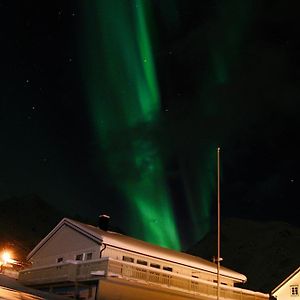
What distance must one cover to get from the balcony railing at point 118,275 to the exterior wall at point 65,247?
2513 mm

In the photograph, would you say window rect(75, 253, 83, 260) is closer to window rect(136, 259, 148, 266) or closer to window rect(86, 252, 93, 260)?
window rect(86, 252, 93, 260)

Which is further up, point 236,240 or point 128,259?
point 236,240

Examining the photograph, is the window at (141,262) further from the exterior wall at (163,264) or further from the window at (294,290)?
the window at (294,290)

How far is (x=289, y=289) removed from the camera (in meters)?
48.2

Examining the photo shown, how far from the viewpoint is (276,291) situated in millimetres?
47562

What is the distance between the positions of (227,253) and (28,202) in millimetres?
67825

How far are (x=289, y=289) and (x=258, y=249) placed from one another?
9776 cm

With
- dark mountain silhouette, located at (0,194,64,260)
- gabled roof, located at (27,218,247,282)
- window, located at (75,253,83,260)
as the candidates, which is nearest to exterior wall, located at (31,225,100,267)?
window, located at (75,253,83,260)

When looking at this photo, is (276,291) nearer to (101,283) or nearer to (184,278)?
(184,278)

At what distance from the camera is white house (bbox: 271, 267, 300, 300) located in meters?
47.7

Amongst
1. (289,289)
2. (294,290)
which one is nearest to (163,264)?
(289,289)

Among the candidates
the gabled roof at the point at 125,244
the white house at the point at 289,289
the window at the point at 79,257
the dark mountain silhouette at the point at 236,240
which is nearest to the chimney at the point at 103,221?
the gabled roof at the point at 125,244

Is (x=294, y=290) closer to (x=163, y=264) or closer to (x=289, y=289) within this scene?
(x=289, y=289)

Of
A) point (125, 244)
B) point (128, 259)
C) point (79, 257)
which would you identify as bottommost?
point (128, 259)
